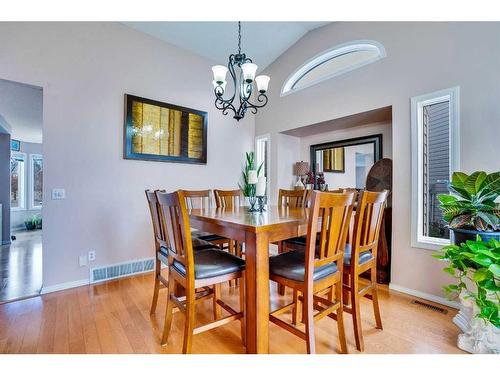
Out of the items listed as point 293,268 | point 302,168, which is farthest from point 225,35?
point 293,268

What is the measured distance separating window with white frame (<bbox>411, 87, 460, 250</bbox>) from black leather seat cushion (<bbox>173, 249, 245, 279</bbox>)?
6.48ft

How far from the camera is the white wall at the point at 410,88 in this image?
2068 mm

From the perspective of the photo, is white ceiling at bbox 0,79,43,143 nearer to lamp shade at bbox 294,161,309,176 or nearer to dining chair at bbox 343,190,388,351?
dining chair at bbox 343,190,388,351

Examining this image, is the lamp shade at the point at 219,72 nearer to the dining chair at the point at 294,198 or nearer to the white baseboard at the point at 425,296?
the dining chair at the point at 294,198

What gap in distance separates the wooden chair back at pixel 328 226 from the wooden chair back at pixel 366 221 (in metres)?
0.11

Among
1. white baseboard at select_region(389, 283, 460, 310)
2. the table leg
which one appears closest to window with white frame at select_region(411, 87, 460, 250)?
white baseboard at select_region(389, 283, 460, 310)

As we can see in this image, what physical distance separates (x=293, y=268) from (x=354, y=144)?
8.58 ft

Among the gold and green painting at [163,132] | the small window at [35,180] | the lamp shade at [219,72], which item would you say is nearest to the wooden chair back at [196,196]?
the gold and green painting at [163,132]

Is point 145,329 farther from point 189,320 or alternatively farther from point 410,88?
point 410,88

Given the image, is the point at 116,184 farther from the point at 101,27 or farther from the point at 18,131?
the point at 18,131
